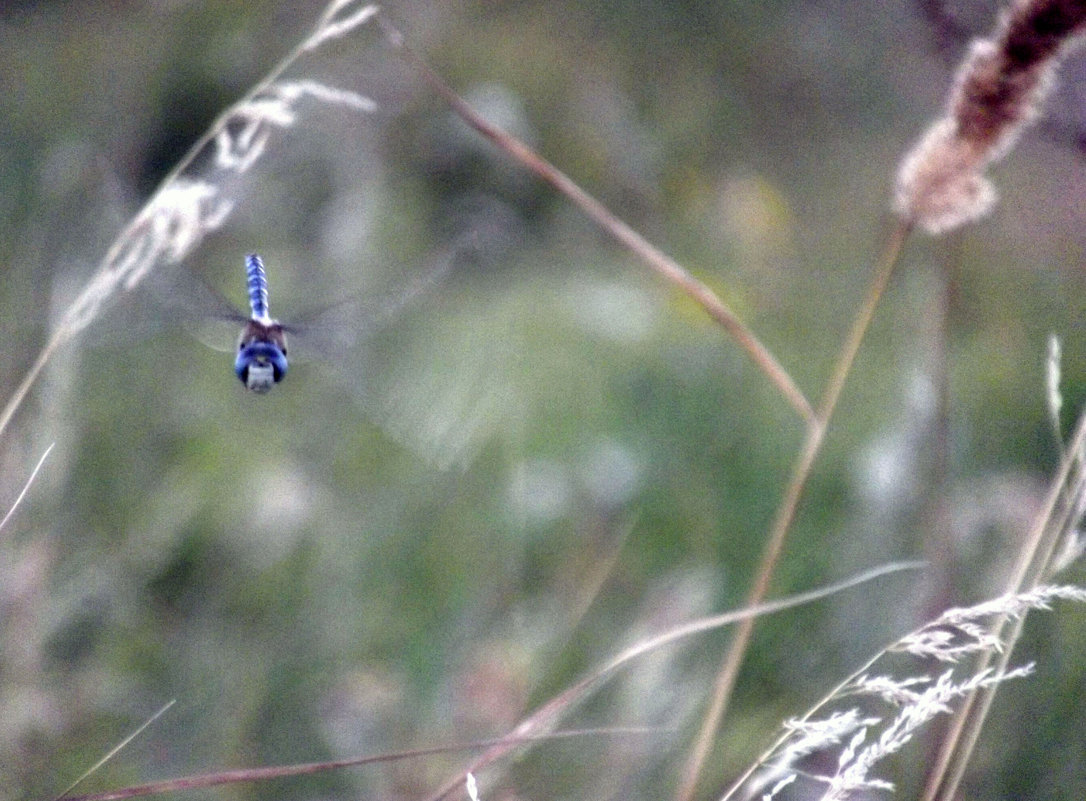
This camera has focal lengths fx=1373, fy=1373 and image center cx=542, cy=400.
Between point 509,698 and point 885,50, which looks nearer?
point 509,698

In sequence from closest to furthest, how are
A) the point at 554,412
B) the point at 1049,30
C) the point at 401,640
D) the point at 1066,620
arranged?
the point at 1049,30 < the point at 1066,620 < the point at 401,640 < the point at 554,412

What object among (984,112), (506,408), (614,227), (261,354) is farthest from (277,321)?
(506,408)

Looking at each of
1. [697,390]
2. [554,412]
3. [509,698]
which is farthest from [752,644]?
[554,412]

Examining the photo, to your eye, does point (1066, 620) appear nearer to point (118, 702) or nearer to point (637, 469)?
point (637, 469)

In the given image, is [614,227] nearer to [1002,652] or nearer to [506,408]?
[1002,652]

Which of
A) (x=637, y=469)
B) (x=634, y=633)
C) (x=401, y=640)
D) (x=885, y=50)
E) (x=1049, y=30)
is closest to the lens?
(x=1049, y=30)

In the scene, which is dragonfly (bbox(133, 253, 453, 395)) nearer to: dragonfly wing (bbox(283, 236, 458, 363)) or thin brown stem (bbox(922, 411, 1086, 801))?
dragonfly wing (bbox(283, 236, 458, 363))

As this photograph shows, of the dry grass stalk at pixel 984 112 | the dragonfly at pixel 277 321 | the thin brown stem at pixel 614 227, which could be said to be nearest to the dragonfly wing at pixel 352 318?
the dragonfly at pixel 277 321
